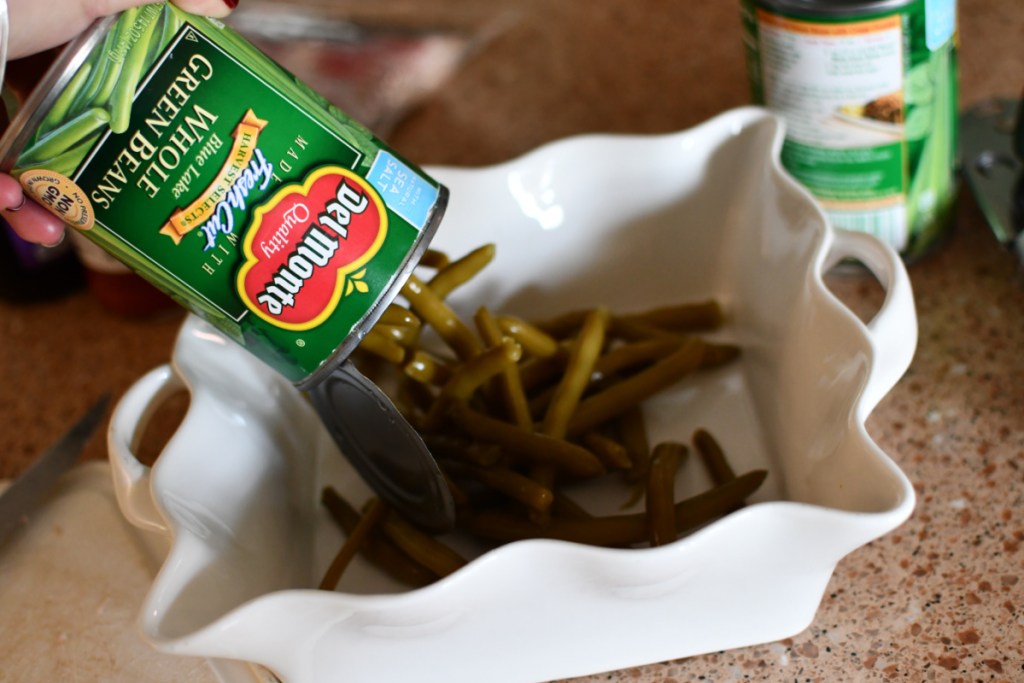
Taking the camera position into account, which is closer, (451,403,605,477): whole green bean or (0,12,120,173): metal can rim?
(0,12,120,173): metal can rim

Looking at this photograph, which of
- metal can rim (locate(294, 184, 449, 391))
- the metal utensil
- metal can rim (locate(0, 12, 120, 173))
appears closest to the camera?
metal can rim (locate(0, 12, 120, 173))

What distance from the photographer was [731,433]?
0.82 metres

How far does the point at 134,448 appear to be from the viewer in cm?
73

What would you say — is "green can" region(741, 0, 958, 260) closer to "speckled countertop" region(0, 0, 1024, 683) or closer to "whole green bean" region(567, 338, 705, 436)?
"speckled countertop" region(0, 0, 1024, 683)

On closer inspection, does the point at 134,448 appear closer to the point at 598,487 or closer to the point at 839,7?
the point at 598,487

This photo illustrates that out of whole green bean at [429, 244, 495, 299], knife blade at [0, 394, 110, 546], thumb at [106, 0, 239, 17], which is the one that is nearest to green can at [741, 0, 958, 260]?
whole green bean at [429, 244, 495, 299]

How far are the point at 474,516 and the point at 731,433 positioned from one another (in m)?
0.22

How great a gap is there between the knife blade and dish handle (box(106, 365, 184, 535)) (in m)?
0.16

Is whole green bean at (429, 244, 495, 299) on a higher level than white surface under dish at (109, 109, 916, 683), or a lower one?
higher

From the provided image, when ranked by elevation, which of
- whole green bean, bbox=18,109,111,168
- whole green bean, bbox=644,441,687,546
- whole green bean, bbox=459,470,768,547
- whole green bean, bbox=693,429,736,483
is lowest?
whole green bean, bbox=693,429,736,483

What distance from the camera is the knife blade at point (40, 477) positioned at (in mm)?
842

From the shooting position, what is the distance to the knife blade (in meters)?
0.84

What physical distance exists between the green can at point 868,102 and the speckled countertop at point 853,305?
Answer: 0.07 metres

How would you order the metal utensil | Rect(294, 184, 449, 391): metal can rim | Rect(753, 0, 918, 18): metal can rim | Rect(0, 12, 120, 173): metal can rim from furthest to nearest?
the metal utensil
Rect(753, 0, 918, 18): metal can rim
Rect(294, 184, 449, 391): metal can rim
Rect(0, 12, 120, 173): metal can rim
